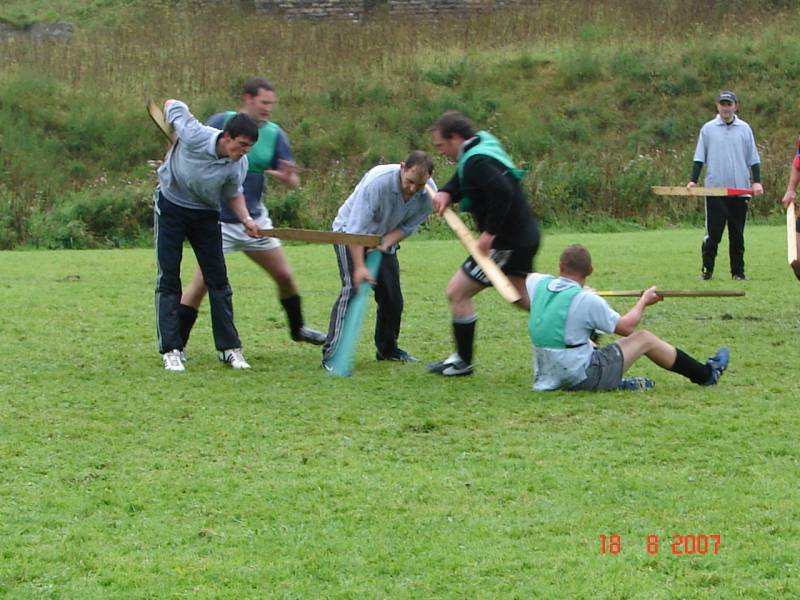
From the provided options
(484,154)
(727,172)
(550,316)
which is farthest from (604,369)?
(727,172)

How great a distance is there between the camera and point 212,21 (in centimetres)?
3288

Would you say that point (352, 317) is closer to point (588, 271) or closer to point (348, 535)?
point (588, 271)

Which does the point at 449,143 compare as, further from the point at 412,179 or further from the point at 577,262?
the point at 577,262

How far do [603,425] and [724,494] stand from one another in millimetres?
1294

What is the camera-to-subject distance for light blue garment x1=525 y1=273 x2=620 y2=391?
23.2ft

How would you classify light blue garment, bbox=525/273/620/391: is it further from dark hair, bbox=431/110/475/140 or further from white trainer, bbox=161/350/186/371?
white trainer, bbox=161/350/186/371

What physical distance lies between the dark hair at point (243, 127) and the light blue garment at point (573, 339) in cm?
185

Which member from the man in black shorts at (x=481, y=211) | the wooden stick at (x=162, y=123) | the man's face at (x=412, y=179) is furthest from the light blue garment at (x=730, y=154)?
the wooden stick at (x=162, y=123)

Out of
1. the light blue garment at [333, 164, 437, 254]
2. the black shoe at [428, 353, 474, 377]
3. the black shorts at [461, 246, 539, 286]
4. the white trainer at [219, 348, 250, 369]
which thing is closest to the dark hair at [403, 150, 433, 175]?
the light blue garment at [333, 164, 437, 254]

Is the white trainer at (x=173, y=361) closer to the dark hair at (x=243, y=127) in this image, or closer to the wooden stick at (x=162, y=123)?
the wooden stick at (x=162, y=123)

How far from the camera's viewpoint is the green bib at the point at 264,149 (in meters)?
8.82

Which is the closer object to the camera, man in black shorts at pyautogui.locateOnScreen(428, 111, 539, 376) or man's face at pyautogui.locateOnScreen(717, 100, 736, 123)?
man in black shorts at pyautogui.locateOnScreen(428, 111, 539, 376)

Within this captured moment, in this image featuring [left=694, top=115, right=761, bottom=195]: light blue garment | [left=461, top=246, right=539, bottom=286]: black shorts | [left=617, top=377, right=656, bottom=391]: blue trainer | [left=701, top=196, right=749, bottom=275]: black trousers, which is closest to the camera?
[left=617, top=377, right=656, bottom=391]: blue trainer

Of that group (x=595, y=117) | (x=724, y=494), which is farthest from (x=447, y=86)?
(x=724, y=494)
